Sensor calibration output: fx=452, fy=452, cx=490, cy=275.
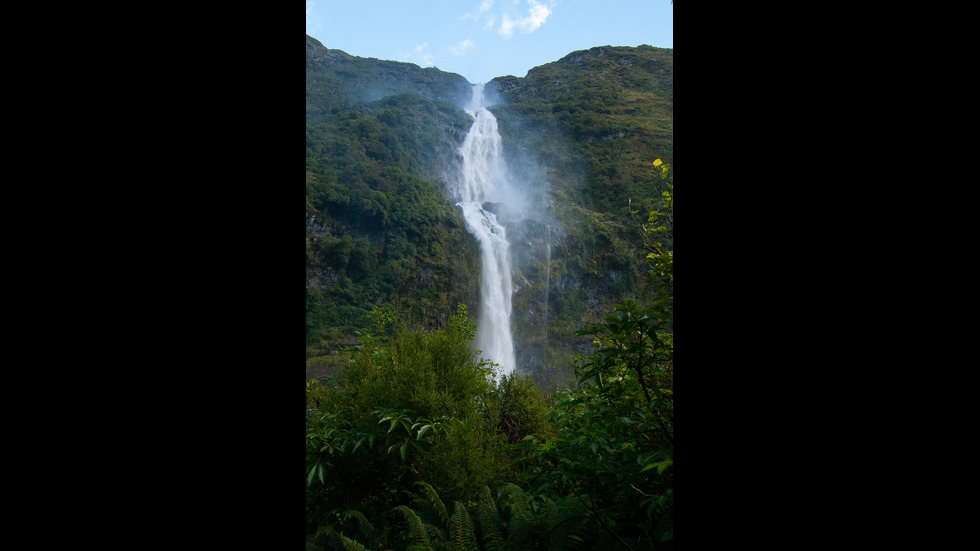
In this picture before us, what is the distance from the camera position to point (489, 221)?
2459cm

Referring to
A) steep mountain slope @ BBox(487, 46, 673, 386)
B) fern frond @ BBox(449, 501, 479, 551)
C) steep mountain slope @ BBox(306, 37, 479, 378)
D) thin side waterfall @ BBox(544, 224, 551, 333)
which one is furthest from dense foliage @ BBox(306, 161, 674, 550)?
thin side waterfall @ BBox(544, 224, 551, 333)

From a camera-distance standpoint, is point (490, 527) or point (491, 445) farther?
point (491, 445)

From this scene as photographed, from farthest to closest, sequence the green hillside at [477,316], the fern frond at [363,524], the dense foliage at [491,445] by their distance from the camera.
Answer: the fern frond at [363,524], the green hillside at [477,316], the dense foliage at [491,445]

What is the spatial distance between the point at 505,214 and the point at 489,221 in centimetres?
160

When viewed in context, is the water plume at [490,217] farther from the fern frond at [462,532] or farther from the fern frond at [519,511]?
the fern frond at [462,532]

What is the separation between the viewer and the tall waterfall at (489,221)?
19172 millimetres

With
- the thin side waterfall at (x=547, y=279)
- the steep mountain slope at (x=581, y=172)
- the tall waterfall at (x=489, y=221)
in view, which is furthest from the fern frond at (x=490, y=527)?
the thin side waterfall at (x=547, y=279)

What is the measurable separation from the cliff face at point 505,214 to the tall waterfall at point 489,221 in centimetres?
74

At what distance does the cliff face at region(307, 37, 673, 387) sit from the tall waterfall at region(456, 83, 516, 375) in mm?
738

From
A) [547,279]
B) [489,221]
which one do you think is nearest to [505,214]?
[489,221]

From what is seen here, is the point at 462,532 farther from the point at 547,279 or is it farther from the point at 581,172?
the point at 581,172
